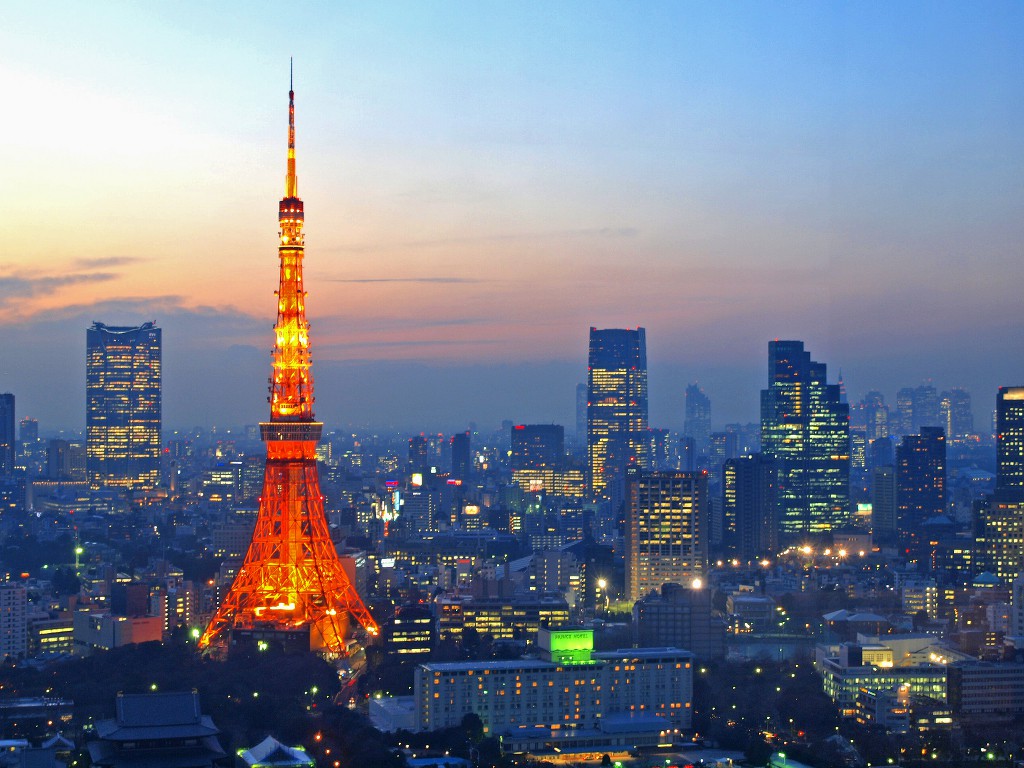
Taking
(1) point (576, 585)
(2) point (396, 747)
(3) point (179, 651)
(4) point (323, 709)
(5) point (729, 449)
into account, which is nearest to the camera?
(2) point (396, 747)

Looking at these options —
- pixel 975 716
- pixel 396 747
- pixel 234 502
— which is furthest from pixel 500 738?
pixel 234 502

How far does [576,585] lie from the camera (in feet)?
116

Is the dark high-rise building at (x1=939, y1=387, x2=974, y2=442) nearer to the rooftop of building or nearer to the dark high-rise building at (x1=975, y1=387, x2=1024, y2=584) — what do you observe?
the dark high-rise building at (x1=975, y1=387, x2=1024, y2=584)

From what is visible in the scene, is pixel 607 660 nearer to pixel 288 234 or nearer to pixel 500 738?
pixel 500 738

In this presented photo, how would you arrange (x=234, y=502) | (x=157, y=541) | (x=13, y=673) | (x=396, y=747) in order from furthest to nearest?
(x=234, y=502) < (x=157, y=541) < (x=13, y=673) < (x=396, y=747)

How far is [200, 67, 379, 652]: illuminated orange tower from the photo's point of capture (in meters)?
26.3

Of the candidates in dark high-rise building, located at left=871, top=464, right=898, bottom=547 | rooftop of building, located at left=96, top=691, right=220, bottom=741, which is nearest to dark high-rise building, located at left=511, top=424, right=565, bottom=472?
dark high-rise building, located at left=871, top=464, right=898, bottom=547

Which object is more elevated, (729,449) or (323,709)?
(729,449)

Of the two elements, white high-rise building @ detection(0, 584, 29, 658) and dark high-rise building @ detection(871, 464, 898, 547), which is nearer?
white high-rise building @ detection(0, 584, 29, 658)

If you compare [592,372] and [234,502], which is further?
[592,372]

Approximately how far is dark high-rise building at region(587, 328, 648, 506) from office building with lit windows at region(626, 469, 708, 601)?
29.5 meters

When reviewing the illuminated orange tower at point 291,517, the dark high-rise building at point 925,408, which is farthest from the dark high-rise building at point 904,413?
the illuminated orange tower at point 291,517

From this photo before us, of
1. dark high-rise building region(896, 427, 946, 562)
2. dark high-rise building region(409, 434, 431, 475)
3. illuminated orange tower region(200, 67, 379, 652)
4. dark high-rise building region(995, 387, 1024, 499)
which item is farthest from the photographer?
dark high-rise building region(409, 434, 431, 475)

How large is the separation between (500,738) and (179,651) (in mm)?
6964
